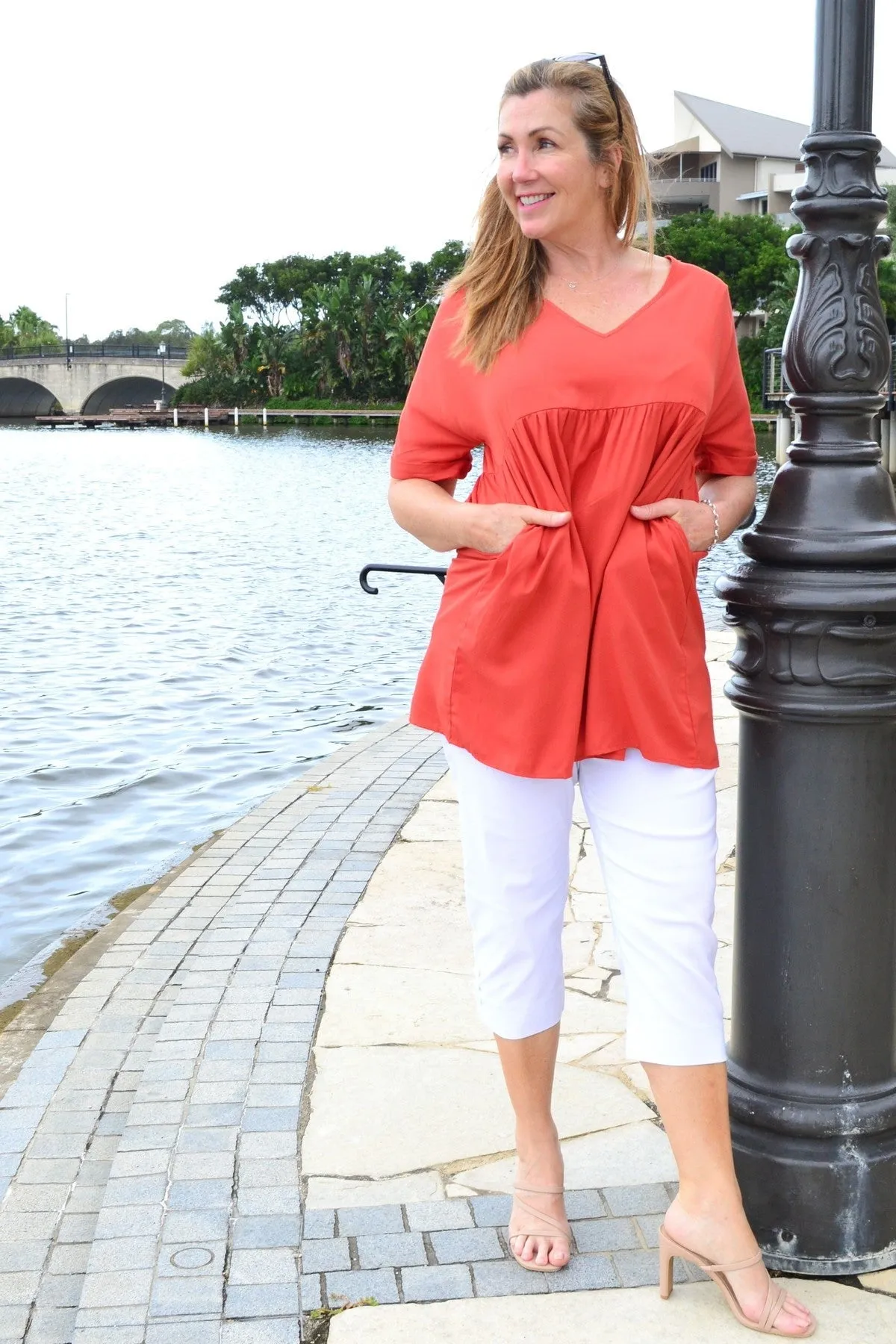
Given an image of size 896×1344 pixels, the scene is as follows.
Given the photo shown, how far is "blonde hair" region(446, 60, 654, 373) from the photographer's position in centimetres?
222

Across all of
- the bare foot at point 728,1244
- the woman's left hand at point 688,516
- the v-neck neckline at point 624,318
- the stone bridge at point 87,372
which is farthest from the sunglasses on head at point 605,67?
the stone bridge at point 87,372

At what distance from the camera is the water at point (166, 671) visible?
6.78 metres

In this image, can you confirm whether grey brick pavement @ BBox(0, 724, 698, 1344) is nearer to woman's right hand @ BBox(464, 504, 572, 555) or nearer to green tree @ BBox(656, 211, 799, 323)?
woman's right hand @ BBox(464, 504, 572, 555)

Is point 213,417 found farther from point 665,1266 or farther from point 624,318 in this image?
point 665,1266

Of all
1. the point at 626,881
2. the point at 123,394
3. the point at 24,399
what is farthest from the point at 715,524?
the point at 24,399

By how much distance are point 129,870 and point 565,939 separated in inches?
110

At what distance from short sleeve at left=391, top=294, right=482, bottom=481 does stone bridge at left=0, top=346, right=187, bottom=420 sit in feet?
323

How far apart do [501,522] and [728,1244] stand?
1.15m

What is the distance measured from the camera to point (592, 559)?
2.23 m

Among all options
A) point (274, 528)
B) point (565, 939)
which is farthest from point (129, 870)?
point (274, 528)

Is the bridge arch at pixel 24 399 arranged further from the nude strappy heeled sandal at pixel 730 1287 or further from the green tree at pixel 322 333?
the nude strappy heeled sandal at pixel 730 1287

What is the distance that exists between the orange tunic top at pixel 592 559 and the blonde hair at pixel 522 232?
4 cm

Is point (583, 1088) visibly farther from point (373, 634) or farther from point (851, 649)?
point (373, 634)

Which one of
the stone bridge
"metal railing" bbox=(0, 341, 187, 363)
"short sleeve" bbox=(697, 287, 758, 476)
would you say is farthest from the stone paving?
"metal railing" bbox=(0, 341, 187, 363)
